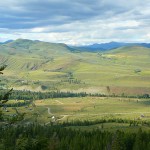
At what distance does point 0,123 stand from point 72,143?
443 ft

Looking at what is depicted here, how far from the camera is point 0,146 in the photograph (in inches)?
1574

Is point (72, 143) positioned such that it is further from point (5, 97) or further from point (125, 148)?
point (5, 97)

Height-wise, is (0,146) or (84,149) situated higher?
(0,146)

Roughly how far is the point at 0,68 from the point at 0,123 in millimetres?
7214

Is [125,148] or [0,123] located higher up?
[0,123]

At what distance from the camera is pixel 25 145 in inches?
1604

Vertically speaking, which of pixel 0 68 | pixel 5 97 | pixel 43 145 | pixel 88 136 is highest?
pixel 0 68

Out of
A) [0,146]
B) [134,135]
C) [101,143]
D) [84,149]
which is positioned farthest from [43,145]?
[134,135]

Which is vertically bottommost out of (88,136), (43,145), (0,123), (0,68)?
(88,136)

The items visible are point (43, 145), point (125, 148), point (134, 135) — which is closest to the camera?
point (43, 145)

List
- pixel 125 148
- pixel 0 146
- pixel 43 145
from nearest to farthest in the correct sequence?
pixel 0 146, pixel 43 145, pixel 125 148

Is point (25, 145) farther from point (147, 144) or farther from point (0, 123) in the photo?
point (147, 144)

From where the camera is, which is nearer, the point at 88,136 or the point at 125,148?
the point at 125,148

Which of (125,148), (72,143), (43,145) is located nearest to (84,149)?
(72,143)
